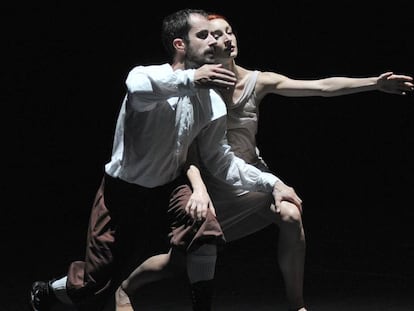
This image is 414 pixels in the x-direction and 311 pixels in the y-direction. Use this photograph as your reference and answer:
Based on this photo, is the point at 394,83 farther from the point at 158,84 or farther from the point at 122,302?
the point at 122,302

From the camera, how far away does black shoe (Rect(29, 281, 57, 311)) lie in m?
3.43

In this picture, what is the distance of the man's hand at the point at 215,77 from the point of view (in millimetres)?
2758

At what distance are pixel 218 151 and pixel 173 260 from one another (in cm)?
51

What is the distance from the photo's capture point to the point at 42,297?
3.46m

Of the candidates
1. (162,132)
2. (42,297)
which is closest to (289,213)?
(162,132)

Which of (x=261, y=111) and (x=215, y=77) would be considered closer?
(x=215, y=77)

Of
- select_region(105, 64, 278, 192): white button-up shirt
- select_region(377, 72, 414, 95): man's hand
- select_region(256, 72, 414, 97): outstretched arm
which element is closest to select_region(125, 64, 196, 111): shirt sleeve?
select_region(105, 64, 278, 192): white button-up shirt

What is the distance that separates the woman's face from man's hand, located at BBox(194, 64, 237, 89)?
1.96 feet

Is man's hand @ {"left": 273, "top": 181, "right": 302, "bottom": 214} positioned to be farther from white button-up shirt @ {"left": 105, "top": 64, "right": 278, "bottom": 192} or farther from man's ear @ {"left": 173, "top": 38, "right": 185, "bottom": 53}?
man's ear @ {"left": 173, "top": 38, "right": 185, "bottom": 53}

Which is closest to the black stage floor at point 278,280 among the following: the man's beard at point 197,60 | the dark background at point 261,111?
the dark background at point 261,111

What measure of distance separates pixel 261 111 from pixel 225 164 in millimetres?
3532

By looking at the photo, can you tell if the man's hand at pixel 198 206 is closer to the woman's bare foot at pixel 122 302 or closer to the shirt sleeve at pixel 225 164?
the shirt sleeve at pixel 225 164

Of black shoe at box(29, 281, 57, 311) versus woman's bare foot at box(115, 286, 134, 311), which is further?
woman's bare foot at box(115, 286, 134, 311)

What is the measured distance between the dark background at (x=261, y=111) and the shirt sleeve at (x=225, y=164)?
2.27 meters
